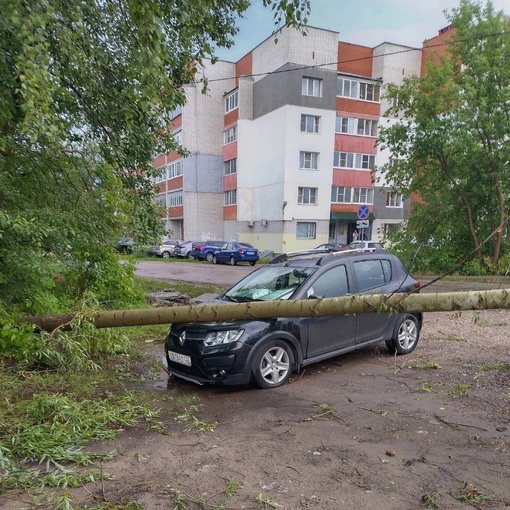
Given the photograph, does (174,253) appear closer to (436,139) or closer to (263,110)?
(263,110)

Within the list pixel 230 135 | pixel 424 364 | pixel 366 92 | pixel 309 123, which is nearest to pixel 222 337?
pixel 424 364

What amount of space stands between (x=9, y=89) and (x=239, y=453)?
4.81m

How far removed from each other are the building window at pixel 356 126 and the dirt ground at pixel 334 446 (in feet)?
104

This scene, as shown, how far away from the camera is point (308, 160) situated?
33.2 metres

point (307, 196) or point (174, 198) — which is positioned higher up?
A: point (307, 196)

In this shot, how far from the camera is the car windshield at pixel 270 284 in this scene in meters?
5.43

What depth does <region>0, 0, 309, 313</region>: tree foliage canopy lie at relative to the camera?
3.71 meters

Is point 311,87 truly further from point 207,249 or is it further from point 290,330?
point 290,330

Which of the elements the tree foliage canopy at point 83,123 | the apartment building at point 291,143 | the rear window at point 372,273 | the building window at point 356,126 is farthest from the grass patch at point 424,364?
the building window at point 356,126

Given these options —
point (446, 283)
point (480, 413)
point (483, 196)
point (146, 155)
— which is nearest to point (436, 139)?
point (483, 196)

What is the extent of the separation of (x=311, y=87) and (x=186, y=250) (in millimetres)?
16871

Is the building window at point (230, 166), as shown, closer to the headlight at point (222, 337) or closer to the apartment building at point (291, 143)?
the apartment building at point (291, 143)

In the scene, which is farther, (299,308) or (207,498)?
(299,308)

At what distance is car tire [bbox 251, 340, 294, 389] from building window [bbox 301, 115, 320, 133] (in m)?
30.2
